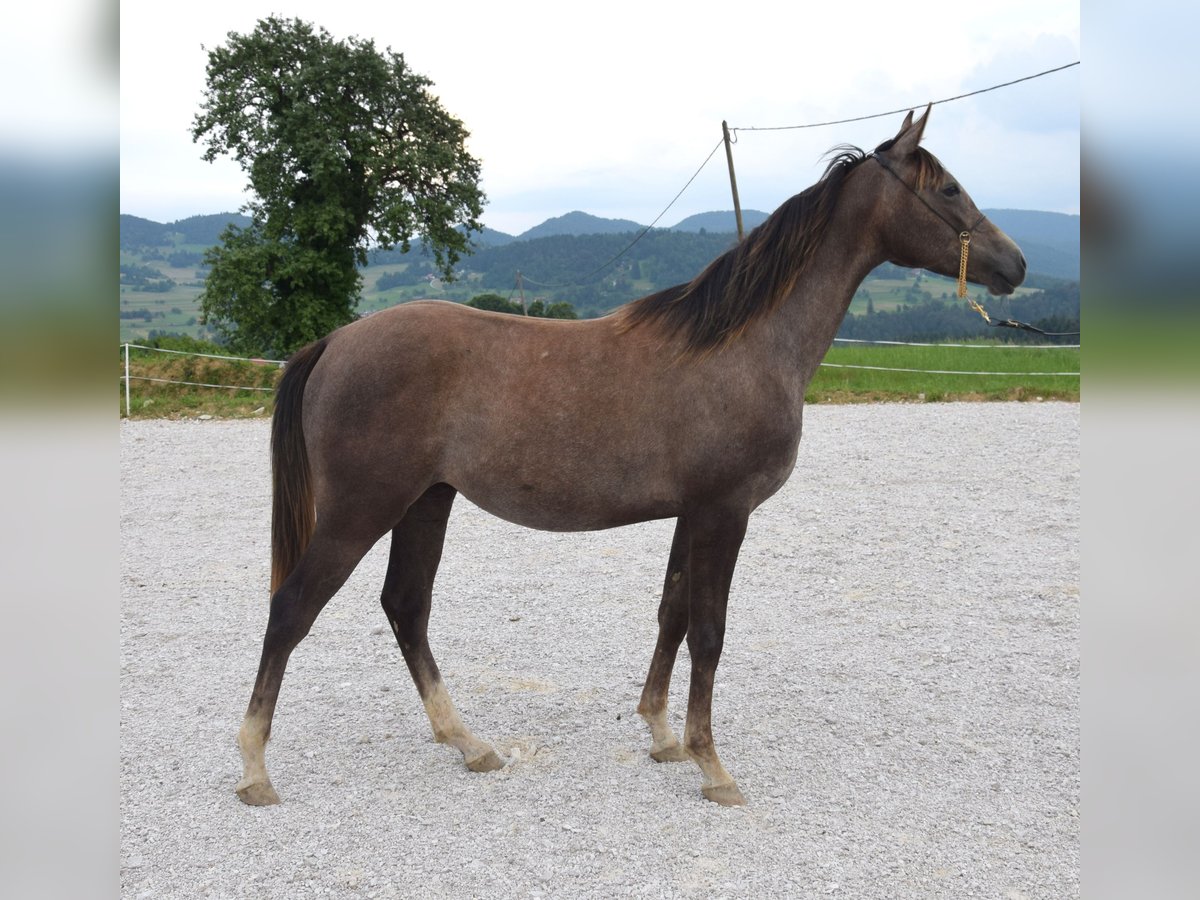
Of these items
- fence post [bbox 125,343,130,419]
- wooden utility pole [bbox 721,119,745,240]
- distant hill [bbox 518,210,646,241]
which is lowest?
fence post [bbox 125,343,130,419]

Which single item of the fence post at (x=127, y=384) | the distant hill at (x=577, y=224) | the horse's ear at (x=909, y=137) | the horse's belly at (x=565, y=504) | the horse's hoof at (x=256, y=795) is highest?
the distant hill at (x=577, y=224)

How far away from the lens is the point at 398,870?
2.85 metres

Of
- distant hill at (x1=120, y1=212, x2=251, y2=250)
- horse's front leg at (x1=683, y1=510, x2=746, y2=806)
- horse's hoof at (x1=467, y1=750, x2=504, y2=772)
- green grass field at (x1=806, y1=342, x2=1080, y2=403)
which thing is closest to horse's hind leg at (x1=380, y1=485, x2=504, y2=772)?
horse's hoof at (x1=467, y1=750, x2=504, y2=772)

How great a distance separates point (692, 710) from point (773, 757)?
0.58 m

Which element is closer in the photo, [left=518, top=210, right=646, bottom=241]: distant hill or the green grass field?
the green grass field

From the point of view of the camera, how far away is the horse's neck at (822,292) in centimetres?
330

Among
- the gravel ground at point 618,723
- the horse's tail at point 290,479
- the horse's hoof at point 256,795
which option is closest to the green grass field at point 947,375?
the gravel ground at point 618,723

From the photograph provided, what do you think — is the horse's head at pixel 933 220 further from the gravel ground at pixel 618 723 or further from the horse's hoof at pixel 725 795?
the horse's hoof at pixel 725 795

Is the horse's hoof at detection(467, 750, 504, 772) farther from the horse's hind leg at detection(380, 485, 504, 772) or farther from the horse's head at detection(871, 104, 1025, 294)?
the horse's head at detection(871, 104, 1025, 294)

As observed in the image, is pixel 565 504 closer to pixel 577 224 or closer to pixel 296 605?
pixel 296 605

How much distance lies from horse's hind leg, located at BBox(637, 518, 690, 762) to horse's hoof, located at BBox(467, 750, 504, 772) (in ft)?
2.25

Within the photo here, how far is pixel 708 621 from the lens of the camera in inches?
129

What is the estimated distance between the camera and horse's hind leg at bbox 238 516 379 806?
10.6ft
